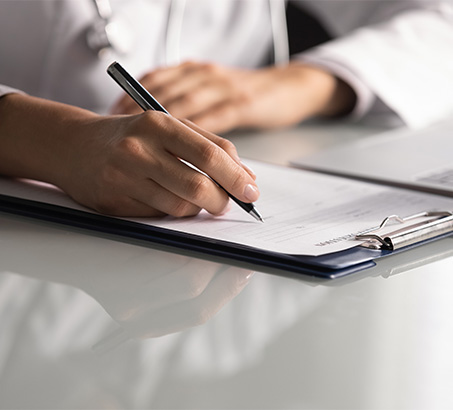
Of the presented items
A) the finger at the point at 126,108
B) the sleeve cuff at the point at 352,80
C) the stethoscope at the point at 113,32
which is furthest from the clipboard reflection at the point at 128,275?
the sleeve cuff at the point at 352,80

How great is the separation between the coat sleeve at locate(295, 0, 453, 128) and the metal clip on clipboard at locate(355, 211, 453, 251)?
44 cm

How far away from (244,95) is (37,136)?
0.36 meters

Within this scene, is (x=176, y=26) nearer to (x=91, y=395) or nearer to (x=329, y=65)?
(x=329, y=65)

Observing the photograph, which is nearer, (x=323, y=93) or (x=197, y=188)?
(x=197, y=188)

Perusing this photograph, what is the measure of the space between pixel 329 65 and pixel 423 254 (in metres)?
0.54

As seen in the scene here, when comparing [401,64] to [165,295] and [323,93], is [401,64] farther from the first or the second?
[165,295]

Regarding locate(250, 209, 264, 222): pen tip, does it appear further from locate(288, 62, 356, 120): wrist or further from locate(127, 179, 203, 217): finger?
locate(288, 62, 356, 120): wrist

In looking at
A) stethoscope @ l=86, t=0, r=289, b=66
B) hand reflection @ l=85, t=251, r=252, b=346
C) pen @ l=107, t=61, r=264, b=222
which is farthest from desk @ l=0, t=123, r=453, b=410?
stethoscope @ l=86, t=0, r=289, b=66

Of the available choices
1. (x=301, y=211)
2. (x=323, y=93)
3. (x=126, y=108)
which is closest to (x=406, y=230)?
(x=301, y=211)

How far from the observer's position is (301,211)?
50cm

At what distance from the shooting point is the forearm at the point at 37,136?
504mm

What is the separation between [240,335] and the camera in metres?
0.33

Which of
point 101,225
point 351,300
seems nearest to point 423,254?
point 351,300

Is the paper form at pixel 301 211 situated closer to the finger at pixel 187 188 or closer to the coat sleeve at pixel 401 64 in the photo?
the finger at pixel 187 188
